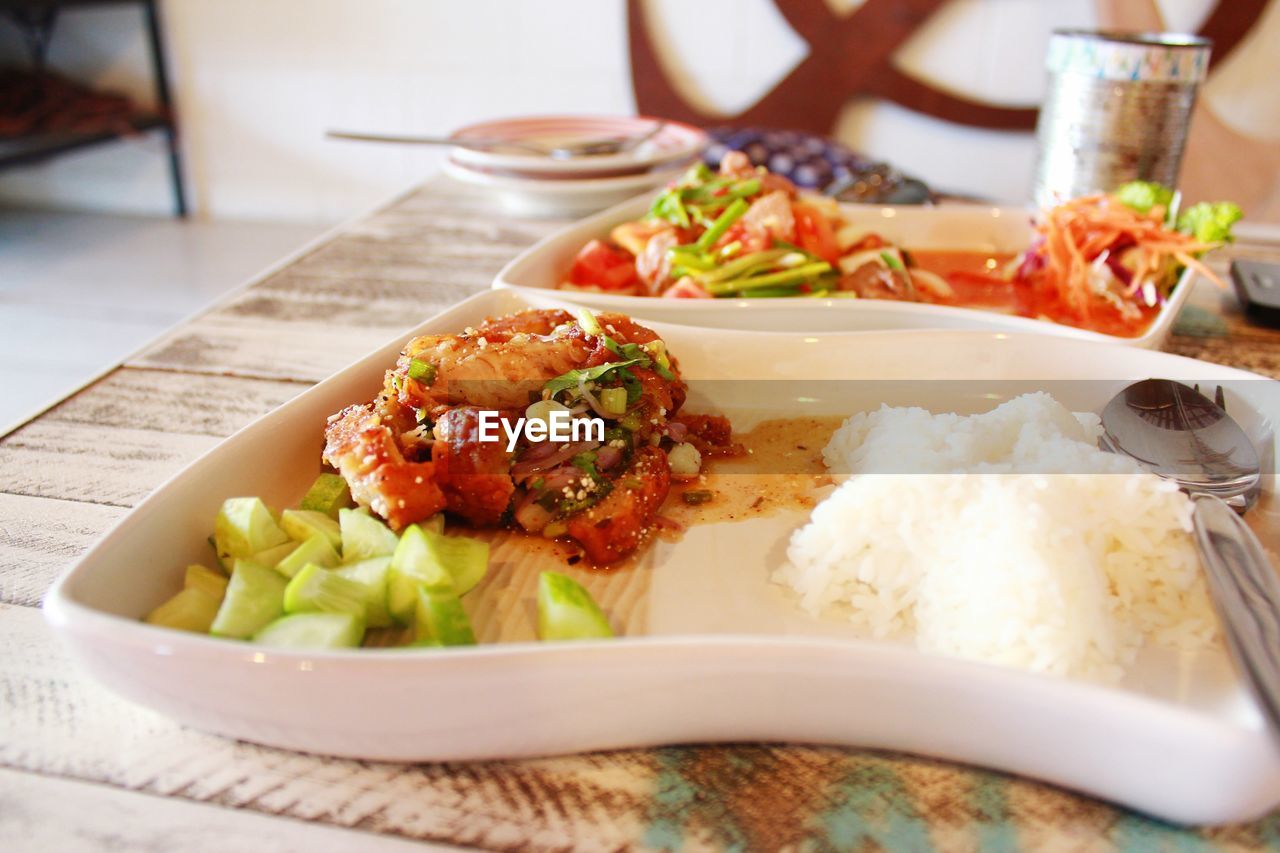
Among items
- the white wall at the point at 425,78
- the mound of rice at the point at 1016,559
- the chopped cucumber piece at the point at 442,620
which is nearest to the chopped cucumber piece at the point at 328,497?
the chopped cucumber piece at the point at 442,620

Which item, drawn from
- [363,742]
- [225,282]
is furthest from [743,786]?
[225,282]

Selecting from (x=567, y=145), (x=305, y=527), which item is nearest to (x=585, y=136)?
(x=567, y=145)

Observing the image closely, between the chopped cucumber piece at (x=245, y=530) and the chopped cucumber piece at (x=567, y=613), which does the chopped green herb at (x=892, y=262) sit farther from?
the chopped cucumber piece at (x=245, y=530)

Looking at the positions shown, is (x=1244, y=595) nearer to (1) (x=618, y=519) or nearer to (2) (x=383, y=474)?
(1) (x=618, y=519)

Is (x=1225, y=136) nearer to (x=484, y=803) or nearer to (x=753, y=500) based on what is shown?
(x=753, y=500)

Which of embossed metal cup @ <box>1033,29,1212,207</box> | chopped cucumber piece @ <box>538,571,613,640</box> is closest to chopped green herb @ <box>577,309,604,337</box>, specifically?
chopped cucumber piece @ <box>538,571,613,640</box>

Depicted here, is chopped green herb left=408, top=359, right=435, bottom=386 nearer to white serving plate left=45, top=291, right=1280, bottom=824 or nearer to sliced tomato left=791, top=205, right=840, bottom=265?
white serving plate left=45, top=291, right=1280, bottom=824
